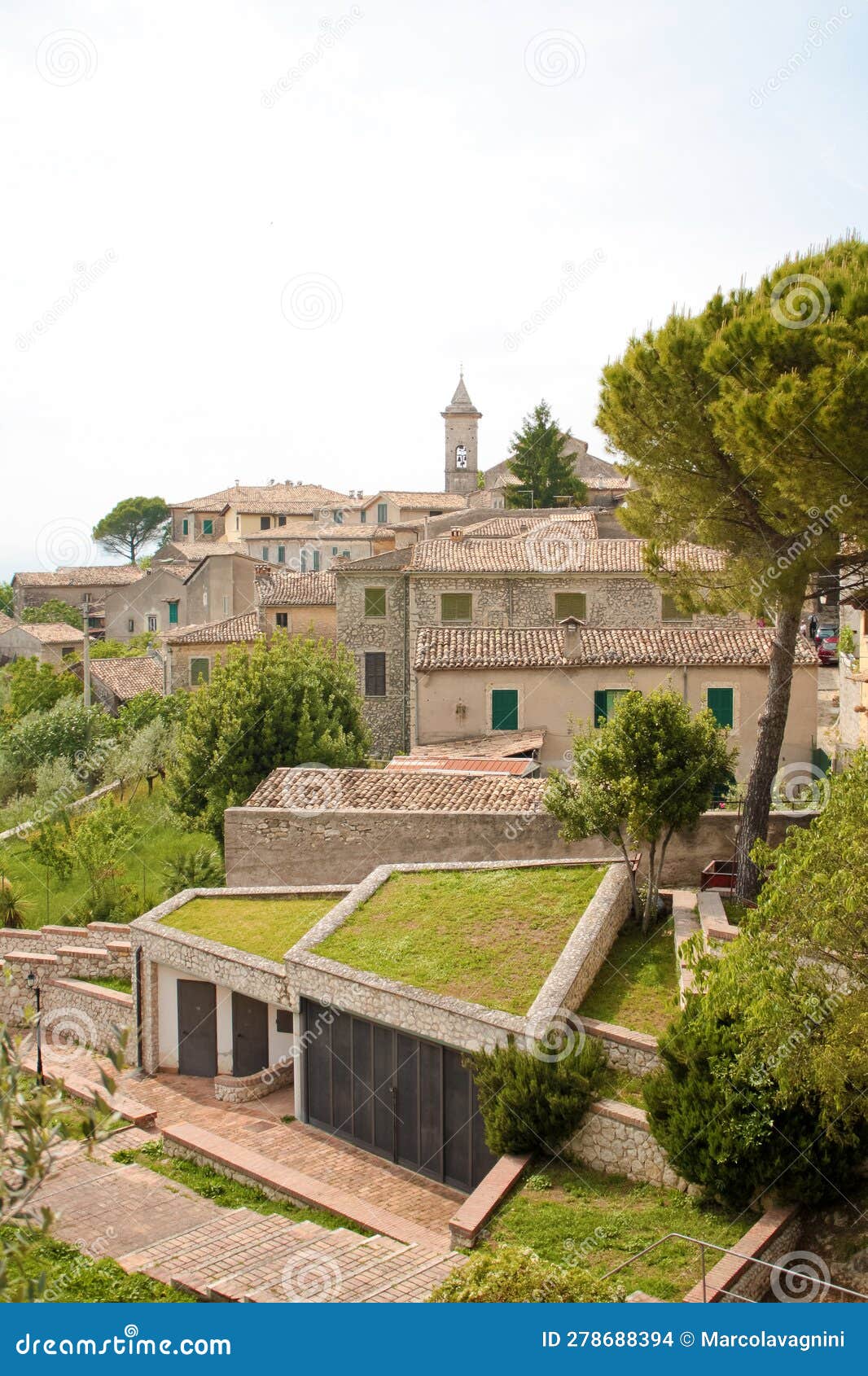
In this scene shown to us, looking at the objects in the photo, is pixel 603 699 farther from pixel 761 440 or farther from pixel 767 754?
pixel 761 440

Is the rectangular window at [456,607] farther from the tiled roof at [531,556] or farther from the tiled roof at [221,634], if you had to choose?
the tiled roof at [221,634]

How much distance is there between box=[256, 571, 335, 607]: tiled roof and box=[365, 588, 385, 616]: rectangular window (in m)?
7.80

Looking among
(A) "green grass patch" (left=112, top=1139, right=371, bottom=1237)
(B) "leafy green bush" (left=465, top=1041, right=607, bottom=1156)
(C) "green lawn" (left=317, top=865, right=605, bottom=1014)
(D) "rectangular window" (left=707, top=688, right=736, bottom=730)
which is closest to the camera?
(B) "leafy green bush" (left=465, top=1041, right=607, bottom=1156)

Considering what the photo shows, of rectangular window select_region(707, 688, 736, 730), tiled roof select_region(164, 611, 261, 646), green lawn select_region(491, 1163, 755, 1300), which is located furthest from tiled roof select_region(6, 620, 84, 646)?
green lawn select_region(491, 1163, 755, 1300)

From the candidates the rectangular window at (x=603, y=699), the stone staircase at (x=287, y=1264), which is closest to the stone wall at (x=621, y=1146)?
the stone staircase at (x=287, y=1264)

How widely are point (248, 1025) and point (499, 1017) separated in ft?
18.6

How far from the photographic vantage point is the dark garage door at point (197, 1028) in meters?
17.9

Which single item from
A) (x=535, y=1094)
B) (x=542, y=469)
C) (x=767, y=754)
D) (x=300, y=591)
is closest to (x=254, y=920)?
(x=535, y=1094)

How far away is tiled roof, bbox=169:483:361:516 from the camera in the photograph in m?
80.6

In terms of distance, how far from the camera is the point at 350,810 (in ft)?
69.4

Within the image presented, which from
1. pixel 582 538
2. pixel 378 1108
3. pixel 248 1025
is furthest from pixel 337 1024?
pixel 582 538

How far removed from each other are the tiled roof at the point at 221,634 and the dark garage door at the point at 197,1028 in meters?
29.1

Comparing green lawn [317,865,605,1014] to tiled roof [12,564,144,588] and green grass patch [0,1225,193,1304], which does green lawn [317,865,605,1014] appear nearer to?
green grass patch [0,1225,193,1304]

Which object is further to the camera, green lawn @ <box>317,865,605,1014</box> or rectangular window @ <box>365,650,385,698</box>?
rectangular window @ <box>365,650,385,698</box>
